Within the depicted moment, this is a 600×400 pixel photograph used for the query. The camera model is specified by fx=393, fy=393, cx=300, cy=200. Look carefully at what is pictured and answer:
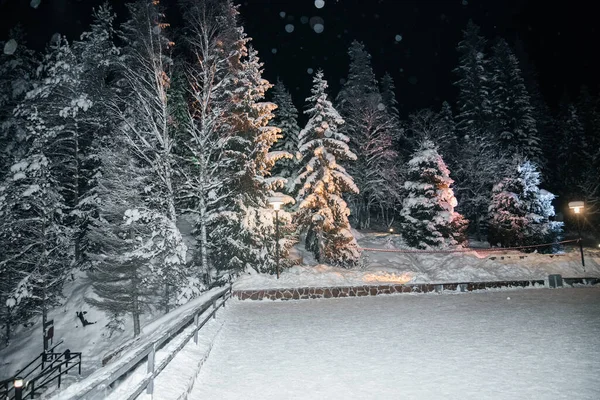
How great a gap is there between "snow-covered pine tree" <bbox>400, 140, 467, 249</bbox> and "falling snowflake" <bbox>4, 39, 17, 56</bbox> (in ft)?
95.6

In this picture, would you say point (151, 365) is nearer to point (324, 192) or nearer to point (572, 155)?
point (324, 192)

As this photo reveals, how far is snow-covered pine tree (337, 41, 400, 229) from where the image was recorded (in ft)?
124

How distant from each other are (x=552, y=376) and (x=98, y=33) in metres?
28.8

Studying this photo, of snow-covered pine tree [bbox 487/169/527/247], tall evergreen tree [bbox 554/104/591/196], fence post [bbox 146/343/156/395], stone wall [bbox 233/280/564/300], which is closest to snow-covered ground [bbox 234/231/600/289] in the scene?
stone wall [bbox 233/280/564/300]

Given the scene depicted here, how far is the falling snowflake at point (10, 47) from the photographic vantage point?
26564 mm

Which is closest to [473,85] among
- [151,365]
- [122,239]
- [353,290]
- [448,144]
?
[448,144]

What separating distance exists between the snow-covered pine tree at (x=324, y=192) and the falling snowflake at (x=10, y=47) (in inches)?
822

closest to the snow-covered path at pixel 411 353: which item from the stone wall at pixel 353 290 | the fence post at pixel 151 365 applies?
the fence post at pixel 151 365

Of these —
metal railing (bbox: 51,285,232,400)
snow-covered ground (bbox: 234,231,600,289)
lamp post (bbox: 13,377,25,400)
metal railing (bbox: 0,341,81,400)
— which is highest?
metal railing (bbox: 51,285,232,400)

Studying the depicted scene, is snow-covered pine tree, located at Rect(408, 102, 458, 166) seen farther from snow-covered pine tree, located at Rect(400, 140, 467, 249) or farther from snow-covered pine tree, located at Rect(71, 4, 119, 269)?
snow-covered pine tree, located at Rect(71, 4, 119, 269)

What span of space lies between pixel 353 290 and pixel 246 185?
797cm

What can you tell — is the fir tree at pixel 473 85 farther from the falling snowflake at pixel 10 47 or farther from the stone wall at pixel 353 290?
the falling snowflake at pixel 10 47

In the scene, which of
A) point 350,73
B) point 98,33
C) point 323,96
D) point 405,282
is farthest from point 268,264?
point 350,73

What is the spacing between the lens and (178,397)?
5926 millimetres
